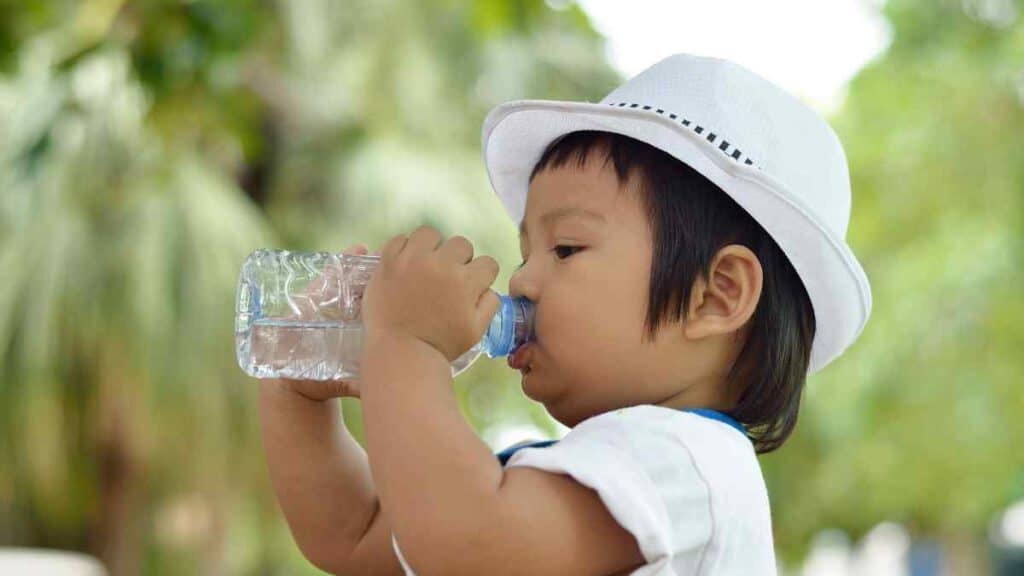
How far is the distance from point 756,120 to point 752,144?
3 centimetres

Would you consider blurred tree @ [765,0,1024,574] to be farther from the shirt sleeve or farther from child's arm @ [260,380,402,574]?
the shirt sleeve

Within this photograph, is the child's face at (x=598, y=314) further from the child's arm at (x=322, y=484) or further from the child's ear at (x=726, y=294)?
the child's arm at (x=322, y=484)

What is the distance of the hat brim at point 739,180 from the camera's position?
139 cm

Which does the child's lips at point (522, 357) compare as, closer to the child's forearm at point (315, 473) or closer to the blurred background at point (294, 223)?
the child's forearm at point (315, 473)

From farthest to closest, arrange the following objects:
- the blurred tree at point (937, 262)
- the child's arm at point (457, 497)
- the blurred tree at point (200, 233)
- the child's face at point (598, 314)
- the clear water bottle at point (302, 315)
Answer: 1. the blurred tree at point (937, 262)
2. the blurred tree at point (200, 233)
3. the clear water bottle at point (302, 315)
4. the child's face at point (598, 314)
5. the child's arm at point (457, 497)

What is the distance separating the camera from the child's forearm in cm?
155

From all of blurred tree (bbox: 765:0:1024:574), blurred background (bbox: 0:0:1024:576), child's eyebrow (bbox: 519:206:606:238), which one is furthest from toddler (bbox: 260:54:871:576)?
blurred tree (bbox: 765:0:1024:574)

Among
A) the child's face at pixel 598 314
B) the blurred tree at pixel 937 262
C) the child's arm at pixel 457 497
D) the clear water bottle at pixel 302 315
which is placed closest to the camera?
the child's arm at pixel 457 497

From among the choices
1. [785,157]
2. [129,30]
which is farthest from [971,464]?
[785,157]

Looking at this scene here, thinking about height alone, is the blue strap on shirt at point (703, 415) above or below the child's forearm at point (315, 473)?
above

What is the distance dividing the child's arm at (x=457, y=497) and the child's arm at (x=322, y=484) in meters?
0.32

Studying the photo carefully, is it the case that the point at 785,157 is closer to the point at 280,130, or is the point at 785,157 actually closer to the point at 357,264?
the point at 357,264

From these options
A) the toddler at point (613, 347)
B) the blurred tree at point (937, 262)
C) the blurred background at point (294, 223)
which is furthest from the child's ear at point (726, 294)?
the blurred tree at point (937, 262)

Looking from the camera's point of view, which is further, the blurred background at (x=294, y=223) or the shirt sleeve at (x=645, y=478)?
the blurred background at (x=294, y=223)
